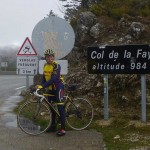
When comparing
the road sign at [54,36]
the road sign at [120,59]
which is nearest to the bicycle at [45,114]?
the road sign at [120,59]

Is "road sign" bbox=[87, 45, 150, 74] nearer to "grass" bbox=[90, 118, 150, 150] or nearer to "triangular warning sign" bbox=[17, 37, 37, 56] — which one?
"grass" bbox=[90, 118, 150, 150]

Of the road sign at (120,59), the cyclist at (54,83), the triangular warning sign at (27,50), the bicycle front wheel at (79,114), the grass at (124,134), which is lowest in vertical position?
the grass at (124,134)

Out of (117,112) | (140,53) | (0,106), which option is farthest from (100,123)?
(0,106)

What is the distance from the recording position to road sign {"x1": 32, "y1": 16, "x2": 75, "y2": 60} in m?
10.4

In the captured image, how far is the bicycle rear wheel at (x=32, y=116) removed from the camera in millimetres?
9227

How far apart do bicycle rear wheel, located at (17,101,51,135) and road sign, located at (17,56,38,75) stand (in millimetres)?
6615

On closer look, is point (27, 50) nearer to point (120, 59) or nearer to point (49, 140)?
point (120, 59)

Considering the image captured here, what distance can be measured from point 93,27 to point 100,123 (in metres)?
4.97

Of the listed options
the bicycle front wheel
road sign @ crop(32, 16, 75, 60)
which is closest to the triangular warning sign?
road sign @ crop(32, 16, 75, 60)

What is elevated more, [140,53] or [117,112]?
[140,53]

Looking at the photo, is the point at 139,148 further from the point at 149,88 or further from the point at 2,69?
the point at 2,69

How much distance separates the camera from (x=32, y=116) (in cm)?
955

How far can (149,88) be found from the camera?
10797mm

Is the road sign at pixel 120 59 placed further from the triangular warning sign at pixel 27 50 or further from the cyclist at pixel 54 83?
the triangular warning sign at pixel 27 50
